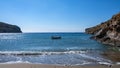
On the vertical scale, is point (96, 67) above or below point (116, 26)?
below

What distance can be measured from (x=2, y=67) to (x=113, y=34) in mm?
47751

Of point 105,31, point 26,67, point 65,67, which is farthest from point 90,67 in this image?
point 105,31

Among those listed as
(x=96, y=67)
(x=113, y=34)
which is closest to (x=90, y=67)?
(x=96, y=67)

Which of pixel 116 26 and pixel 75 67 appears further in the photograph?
pixel 116 26

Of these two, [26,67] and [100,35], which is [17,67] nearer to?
[26,67]

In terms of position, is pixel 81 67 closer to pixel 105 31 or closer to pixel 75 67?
pixel 75 67

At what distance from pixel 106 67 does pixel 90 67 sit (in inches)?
57.0

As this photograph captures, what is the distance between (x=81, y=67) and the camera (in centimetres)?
1823

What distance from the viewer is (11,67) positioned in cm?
1714

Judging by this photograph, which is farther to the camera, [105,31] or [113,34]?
[105,31]

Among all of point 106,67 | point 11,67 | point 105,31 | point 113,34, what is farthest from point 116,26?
point 11,67

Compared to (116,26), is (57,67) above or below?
below

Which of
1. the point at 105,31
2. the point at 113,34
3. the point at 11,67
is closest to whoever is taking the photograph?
the point at 11,67

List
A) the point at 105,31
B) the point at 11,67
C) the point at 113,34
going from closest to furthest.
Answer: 1. the point at 11,67
2. the point at 113,34
3. the point at 105,31
